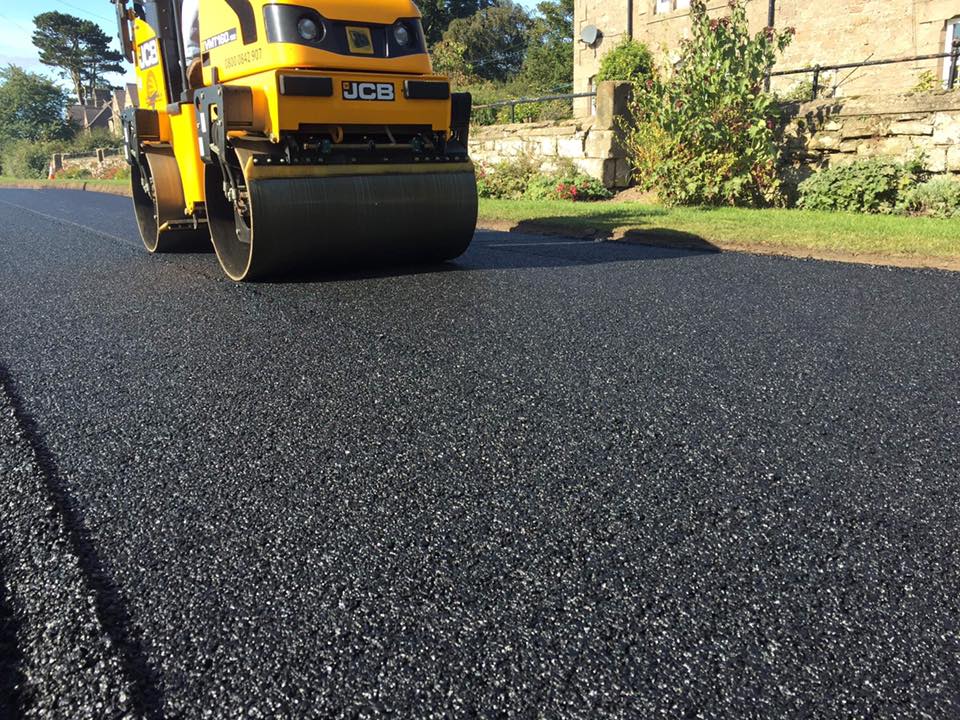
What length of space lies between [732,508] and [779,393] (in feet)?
3.87

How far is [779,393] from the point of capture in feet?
11.2

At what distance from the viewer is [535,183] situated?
14.2 metres

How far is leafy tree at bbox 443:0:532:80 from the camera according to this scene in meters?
41.7

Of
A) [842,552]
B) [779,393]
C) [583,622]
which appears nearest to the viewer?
[583,622]

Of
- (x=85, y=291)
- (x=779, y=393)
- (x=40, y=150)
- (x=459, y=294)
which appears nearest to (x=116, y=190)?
(x=85, y=291)

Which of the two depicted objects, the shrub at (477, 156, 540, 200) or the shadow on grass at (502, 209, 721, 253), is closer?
the shadow on grass at (502, 209, 721, 253)

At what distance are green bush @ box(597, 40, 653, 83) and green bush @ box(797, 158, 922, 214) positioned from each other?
43.6 feet

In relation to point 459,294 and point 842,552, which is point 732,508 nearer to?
point 842,552

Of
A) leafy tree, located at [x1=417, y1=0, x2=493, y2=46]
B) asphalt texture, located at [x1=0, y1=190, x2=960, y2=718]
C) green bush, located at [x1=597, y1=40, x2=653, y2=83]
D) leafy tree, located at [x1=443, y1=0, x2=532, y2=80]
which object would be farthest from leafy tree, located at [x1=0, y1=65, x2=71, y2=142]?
asphalt texture, located at [x1=0, y1=190, x2=960, y2=718]

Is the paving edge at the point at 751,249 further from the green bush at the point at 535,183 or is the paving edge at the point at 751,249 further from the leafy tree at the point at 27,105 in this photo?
the leafy tree at the point at 27,105

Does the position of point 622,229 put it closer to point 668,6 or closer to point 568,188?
point 568,188

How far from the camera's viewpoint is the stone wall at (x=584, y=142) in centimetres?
1319

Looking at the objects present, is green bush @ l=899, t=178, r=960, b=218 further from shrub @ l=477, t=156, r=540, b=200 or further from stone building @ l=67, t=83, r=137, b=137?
stone building @ l=67, t=83, r=137, b=137

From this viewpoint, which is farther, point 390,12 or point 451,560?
point 390,12
